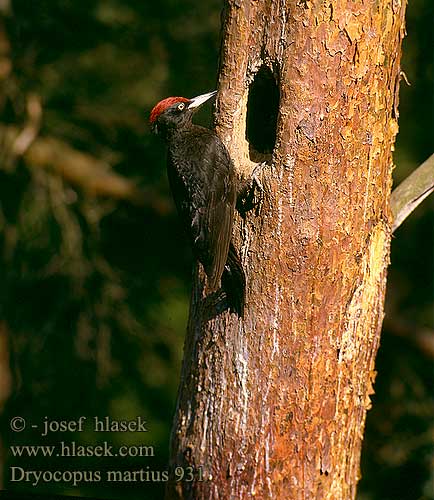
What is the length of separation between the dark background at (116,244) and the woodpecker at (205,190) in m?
2.00

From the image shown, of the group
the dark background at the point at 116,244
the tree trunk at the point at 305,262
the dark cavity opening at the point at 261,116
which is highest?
the dark background at the point at 116,244

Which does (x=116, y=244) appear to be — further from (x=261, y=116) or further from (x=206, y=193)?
(x=261, y=116)

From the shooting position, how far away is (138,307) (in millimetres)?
6312

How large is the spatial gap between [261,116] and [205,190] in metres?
0.41

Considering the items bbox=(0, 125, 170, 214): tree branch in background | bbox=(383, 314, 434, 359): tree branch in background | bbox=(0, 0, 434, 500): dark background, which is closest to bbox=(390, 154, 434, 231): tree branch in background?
bbox=(0, 0, 434, 500): dark background

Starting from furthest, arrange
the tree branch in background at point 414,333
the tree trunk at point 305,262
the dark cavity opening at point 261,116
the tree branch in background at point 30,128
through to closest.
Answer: the tree branch in background at point 414,333 < the tree branch in background at point 30,128 < the dark cavity opening at point 261,116 < the tree trunk at point 305,262

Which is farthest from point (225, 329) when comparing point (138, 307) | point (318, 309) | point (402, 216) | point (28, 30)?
point (28, 30)

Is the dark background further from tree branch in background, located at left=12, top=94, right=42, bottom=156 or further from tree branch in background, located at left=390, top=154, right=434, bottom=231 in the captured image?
tree branch in background, located at left=390, top=154, right=434, bottom=231

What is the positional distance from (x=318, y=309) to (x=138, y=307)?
3.26m

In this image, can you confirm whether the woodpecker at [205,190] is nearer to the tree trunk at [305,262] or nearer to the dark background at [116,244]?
the tree trunk at [305,262]

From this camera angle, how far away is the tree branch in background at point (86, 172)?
616cm

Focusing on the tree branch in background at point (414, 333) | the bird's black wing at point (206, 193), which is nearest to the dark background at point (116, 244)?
the tree branch in background at point (414, 333)

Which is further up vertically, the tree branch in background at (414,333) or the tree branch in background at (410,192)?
the tree branch in background at (414,333)

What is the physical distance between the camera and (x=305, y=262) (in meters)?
3.20
